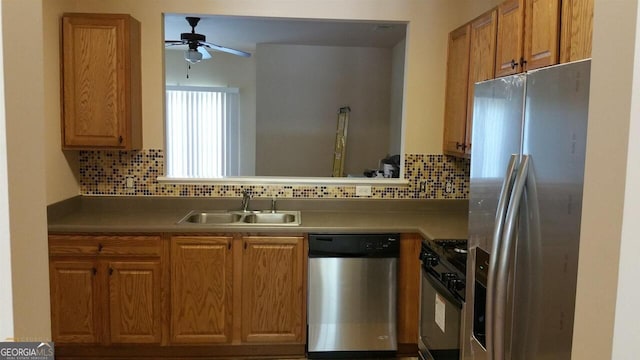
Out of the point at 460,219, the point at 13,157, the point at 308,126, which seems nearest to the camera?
the point at 13,157

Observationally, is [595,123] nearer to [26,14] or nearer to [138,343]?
[26,14]

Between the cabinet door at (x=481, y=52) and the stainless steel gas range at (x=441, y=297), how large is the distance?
74 centimetres

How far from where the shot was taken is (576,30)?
6.04ft

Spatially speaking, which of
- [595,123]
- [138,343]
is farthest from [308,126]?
[595,123]

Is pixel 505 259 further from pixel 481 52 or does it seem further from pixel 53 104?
pixel 53 104

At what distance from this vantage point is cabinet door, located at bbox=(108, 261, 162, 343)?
3064mm

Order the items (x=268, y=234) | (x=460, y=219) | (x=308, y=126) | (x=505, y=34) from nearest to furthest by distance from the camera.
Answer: (x=505, y=34), (x=268, y=234), (x=460, y=219), (x=308, y=126)

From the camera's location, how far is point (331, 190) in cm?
370

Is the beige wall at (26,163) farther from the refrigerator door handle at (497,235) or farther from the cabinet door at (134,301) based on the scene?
the cabinet door at (134,301)

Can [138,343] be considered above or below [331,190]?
below

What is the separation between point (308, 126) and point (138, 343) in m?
3.95

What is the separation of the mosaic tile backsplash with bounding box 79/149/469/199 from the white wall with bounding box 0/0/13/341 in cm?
280

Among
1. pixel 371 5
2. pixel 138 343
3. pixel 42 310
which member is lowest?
pixel 138 343

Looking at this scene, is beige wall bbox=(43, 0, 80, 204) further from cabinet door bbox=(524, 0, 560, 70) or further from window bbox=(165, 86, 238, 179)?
window bbox=(165, 86, 238, 179)
